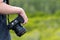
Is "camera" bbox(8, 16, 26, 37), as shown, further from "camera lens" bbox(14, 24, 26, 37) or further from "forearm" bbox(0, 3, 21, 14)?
"forearm" bbox(0, 3, 21, 14)

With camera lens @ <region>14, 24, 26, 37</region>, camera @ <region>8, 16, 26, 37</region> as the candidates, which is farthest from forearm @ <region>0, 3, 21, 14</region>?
camera lens @ <region>14, 24, 26, 37</region>

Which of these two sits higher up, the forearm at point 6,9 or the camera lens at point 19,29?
the forearm at point 6,9

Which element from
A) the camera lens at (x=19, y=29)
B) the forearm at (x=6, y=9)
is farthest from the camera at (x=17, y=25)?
the forearm at (x=6, y=9)

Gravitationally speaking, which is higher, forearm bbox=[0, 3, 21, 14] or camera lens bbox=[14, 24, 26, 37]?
forearm bbox=[0, 3, 21, 14]

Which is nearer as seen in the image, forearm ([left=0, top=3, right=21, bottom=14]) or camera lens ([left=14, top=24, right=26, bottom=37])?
forearm ([left=0, top=3, right=21, bottom=14])

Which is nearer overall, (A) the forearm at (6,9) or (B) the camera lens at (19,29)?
(A) the forearm at (6,9)

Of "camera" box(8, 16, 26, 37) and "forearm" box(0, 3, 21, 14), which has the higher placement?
"forearm" box(0, 3, 21, 14)

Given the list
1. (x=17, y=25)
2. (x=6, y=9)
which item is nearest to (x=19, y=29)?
(x=17, y=25)

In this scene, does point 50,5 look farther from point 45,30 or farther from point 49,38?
point 49,38

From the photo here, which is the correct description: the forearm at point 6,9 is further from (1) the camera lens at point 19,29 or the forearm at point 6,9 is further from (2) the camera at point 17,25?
(1) the camera lens at point 19,29

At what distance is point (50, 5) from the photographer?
19438mm

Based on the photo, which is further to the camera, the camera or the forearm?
the camera

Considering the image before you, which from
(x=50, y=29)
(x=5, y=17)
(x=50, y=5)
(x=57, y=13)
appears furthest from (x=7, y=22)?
(x=50, y=5)

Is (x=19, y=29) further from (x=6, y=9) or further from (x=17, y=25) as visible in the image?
(x=6, y=9)
